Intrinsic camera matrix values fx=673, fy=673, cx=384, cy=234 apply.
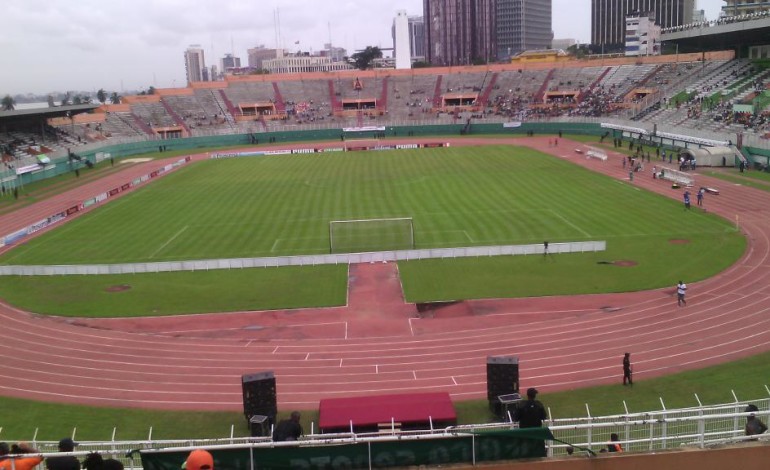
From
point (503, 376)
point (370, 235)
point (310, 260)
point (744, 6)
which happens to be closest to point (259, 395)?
point (503, 376)

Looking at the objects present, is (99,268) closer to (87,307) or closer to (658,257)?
(87,307)

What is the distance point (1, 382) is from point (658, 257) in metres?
29.7

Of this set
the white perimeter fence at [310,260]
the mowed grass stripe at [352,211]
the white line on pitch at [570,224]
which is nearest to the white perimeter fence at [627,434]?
the white perimeter fence at [310,260]

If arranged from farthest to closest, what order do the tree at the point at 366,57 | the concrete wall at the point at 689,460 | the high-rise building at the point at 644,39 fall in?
the tree at the point at 366,57, the high-rise building at the point at 644,39, the concrete wall at the point at 689,460

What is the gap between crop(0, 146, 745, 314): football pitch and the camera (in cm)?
3256

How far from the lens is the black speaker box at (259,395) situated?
18328 mm

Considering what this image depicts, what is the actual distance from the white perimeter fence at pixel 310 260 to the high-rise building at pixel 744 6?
2891 inches

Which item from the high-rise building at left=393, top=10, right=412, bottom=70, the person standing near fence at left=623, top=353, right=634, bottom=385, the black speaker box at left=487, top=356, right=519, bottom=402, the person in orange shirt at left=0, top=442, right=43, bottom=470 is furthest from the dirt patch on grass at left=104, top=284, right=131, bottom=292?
the high-rise building at left=393, top=10, right=412, bottom=70

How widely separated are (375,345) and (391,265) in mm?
11165

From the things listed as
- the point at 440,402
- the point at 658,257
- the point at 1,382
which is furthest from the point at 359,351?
the point at 658,257

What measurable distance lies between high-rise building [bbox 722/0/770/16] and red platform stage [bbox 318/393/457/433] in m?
92.5

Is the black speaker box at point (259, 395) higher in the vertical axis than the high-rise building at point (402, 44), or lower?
lower

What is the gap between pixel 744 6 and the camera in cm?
9088

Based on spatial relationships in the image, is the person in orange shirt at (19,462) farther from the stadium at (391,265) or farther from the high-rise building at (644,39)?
the high-rise building at (644,39)
